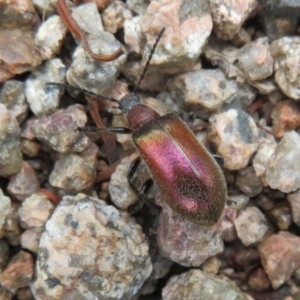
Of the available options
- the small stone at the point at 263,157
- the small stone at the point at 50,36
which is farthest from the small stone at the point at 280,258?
the small stone at the point at 50,36

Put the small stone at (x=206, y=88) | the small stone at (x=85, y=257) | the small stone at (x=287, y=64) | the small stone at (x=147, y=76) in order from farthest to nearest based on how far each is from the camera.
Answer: the small stone at (x=147, y=76)
the small stone at (x=206, y=88)
the small stone at (x=287, y=64)
the small stone at (x=85, y=257)

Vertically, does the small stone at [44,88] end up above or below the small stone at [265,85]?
above

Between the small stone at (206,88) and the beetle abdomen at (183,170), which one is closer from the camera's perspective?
the beetle abdomen at (183,170)

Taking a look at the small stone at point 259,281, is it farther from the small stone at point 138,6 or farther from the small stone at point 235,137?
the small stone at point 138,6

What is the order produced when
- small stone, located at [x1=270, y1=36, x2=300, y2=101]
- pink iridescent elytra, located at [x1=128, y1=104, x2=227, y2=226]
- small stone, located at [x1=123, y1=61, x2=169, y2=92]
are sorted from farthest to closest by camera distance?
small stone, located at [x1=123, y1=61, x2=169, y2=92]
small stone, located at [x1=270, y1=36, x2=300, y2=101]
pink iridescent elytra, located at [x1=128, y1=104, x2=227, y2=226]

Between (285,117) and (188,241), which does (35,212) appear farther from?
(285,117)

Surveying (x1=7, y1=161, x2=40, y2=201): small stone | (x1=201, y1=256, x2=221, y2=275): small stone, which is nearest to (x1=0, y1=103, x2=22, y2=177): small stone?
(x1=7, y1=161, x2=40, y2=201): small stone

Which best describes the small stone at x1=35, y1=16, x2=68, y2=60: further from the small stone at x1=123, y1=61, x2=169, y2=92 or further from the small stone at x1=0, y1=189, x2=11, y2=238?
the small stone at x1=0, y1=189, x2=11, y2=238
